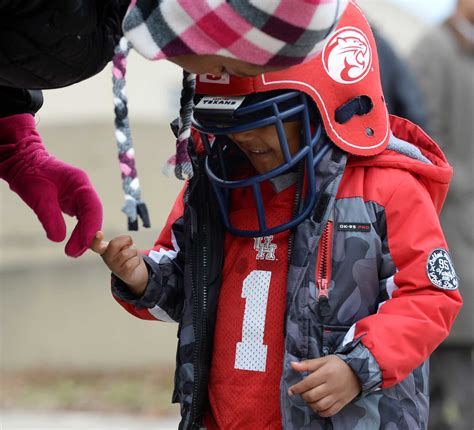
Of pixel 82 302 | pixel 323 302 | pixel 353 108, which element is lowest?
pixel 82 302

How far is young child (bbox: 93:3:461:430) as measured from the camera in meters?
2.40

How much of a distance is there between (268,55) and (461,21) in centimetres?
272

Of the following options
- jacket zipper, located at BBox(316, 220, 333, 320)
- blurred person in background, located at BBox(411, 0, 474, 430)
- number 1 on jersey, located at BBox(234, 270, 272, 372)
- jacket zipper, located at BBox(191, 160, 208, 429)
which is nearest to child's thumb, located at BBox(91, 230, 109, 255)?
jacket zipper, located at BBox(191, 160, 208, 429)

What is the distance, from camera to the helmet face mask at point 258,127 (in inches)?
94.2

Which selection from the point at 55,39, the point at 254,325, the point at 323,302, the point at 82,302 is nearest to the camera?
the point at 55,39

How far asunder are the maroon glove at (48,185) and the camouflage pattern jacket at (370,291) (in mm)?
350

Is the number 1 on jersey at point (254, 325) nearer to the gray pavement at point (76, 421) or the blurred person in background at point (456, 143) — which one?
the blurred person in background at point (456, 143)

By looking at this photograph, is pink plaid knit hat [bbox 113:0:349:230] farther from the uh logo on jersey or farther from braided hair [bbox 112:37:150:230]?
the uh logo on jersey

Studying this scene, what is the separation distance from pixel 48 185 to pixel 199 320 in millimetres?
492

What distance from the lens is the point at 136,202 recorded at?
8.08 ft

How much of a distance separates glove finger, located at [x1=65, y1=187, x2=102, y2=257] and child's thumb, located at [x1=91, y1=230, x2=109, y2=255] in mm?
35

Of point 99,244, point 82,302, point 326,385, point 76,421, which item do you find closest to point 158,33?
point 99,244

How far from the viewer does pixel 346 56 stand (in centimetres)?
250

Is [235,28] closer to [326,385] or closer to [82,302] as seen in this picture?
[326,385]
